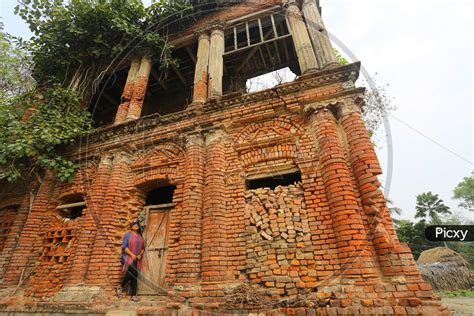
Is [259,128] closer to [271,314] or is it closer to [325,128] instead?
[325,128]

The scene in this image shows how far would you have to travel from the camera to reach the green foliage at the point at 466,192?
3456 centimetres

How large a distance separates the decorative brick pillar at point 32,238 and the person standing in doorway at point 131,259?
9.23ft

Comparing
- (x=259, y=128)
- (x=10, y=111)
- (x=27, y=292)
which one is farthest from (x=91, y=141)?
(x=259, y=128)

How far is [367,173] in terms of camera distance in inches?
153

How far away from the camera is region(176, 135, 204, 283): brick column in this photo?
4.19 metres

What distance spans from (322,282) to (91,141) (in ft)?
22.2

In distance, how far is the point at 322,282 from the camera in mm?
3484

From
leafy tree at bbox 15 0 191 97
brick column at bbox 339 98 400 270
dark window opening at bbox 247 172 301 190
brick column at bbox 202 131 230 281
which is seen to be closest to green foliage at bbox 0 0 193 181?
leafy tree at bbox 15 0 191 97

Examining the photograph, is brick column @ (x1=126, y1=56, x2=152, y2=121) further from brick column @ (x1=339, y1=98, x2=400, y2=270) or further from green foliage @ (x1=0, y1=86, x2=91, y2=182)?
brick column @ (x1=339, y1=98, x2=400, y2=270)

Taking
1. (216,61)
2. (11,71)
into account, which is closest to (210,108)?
(216,61)

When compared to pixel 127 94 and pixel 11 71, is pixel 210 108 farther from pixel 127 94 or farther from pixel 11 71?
pixel 11 71

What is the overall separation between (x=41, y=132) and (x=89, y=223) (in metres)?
2.91

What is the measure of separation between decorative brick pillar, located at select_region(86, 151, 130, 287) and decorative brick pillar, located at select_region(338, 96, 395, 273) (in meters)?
4.94

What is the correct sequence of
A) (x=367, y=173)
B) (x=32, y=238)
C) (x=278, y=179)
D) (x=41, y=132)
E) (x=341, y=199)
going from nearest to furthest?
(x=341, y=199) < (x=367, y=173) < (x=278, y=179) < (x=32, y=238) < (x=41, y=132)
